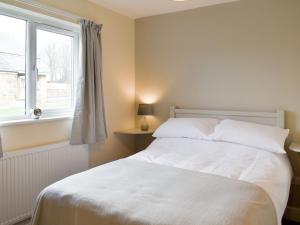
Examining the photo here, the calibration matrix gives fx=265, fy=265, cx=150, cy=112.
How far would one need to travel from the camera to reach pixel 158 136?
3.27m

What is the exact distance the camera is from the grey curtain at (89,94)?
2.92 metres

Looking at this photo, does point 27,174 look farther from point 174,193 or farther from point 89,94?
point 174,193

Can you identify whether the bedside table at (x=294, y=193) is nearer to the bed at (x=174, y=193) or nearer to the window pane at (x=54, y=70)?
the bed at (x=174, y=193)

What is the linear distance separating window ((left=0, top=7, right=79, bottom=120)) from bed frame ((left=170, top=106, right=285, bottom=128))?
55.9 inches

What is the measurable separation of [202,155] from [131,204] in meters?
1.25

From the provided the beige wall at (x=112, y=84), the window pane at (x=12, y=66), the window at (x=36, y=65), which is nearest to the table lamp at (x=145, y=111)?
the beige wall at (x=112, y=84)

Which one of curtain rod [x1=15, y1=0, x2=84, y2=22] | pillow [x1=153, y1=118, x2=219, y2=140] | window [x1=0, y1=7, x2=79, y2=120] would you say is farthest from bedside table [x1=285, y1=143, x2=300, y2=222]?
curtain rod [x1=15, y1=0, x2=84, y2=22]

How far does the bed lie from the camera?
1453mm

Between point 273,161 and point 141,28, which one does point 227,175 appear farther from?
point 141,28

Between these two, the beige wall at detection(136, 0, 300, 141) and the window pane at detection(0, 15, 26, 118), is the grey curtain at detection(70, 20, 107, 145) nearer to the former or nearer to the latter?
the window pane at detection(0, 15, 26, 118)

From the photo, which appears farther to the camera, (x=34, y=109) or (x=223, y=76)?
(x=223, y=76)

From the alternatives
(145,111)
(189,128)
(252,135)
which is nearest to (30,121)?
(145,111)

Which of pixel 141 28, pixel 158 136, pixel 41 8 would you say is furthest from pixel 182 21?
pixel 41 8

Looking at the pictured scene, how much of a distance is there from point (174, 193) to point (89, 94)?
1.69m
